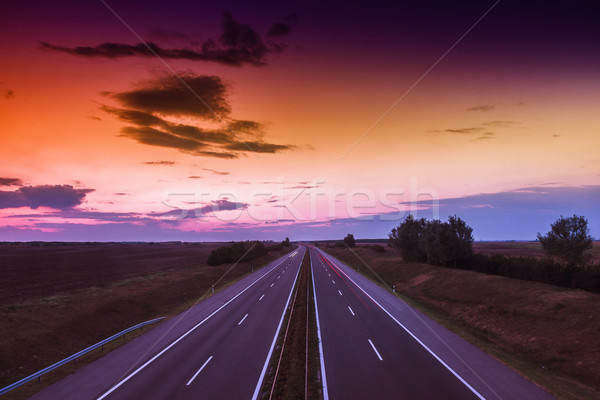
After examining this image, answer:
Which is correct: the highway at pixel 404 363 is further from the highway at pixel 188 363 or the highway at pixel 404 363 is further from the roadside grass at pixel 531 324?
the highway at pixel 188 363

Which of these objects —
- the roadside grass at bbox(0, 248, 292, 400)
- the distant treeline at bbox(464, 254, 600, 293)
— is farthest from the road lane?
the distant treeline at bbox(464, 254, 600, 293)

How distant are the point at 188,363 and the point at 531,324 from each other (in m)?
22.3

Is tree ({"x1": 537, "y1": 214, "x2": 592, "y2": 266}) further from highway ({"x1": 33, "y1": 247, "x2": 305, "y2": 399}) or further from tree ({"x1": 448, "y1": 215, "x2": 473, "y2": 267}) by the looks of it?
highway ({"x1": 33, "y1": 247, "x2": 305, "y2": 399})

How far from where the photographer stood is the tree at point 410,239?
189 ft

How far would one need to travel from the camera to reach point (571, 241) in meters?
31.8

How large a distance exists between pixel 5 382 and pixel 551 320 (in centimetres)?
3173

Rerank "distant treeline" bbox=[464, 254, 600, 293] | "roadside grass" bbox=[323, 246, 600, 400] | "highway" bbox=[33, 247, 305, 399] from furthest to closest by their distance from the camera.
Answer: "distant treeline" bbox=[464, 254, 600, 293], "roadside grass" bbox=[323, 246, 600, 400], "highway" bbox=[33, 247, 305, 399]

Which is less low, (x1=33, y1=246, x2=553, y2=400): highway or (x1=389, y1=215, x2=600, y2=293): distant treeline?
(x1=389, y1=215, x2=600, y2=293): distant treeline

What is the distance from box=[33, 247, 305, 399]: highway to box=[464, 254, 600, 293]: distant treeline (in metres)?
26.3

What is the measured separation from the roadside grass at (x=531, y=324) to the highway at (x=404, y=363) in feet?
4.80

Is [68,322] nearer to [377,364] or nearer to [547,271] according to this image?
[377,364]

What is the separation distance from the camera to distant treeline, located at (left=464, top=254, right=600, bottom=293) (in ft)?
83.9

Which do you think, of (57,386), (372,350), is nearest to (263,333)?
(372,350)

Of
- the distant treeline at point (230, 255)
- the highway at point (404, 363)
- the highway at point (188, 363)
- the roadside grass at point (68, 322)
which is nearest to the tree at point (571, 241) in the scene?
the highway at point (404, 363)
